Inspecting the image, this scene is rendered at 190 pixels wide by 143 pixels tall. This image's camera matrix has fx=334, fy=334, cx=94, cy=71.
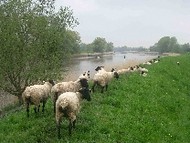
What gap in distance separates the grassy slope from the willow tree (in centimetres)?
915

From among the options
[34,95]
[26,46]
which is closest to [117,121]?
[34,95]

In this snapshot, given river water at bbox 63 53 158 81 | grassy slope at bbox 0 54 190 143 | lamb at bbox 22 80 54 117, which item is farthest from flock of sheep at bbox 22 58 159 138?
river water at bbox 63 53 158 81

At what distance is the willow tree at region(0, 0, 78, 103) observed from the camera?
96.1 ft

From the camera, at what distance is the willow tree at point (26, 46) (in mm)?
29297

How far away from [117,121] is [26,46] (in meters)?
17.0

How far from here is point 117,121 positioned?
1653cm

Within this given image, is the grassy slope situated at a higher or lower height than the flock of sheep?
lower

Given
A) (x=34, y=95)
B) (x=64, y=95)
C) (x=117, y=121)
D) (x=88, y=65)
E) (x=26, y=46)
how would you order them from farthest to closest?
(x=88, y=65), (x=26, y=46), (x=34, y=95), (x=117, y=121), (x=64, y=95)

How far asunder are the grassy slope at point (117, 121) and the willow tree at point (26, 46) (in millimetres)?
9151

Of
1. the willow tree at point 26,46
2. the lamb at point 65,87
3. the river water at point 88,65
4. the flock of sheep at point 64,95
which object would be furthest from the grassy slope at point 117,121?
the river water at point 88,65

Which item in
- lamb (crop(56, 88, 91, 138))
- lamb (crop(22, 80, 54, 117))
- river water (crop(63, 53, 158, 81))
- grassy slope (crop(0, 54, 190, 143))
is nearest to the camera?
lamb (crop(56, 88, 91, 138))

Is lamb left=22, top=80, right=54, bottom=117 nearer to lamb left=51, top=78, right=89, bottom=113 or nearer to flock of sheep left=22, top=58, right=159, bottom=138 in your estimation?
flock of sheep left=22, top=58, right=159, bottom=138

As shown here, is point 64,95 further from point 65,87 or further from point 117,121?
point 117,121

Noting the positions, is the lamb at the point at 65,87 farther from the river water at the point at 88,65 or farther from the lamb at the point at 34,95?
the river water at the point at 88,65
